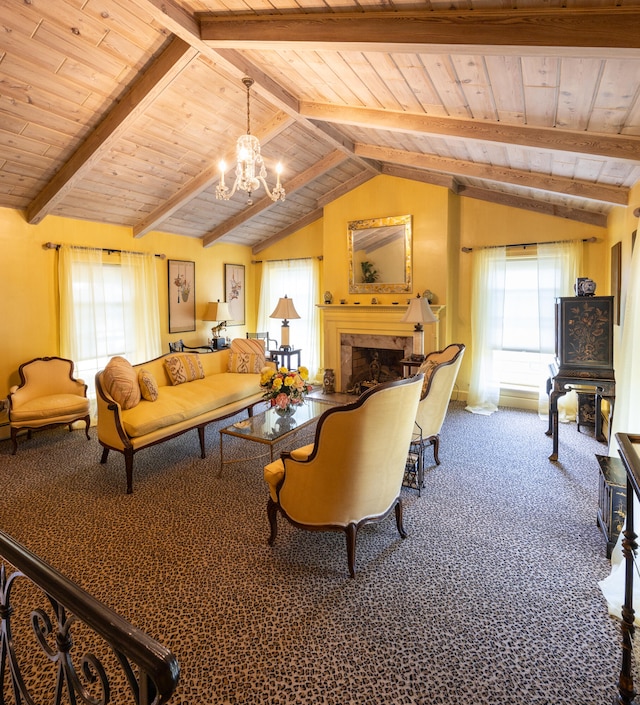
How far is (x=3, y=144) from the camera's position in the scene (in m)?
3.59

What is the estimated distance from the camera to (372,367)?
22.5ft

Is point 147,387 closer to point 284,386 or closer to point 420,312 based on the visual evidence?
Answer: point 284,386

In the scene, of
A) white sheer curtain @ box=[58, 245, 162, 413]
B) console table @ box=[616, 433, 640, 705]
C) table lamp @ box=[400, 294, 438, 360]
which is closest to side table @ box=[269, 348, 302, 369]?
white sheer curtain @ box=[58, 245, 162, 413]

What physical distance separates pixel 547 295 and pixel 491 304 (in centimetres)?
68

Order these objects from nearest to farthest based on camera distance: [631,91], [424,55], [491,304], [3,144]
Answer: [631,91], [424,55], [3,144], [491,304]

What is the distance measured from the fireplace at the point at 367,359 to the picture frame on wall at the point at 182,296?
2.56 m

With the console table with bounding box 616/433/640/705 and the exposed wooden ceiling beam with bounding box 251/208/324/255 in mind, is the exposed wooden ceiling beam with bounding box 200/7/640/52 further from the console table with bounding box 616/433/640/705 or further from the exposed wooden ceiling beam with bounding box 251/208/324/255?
the exposed wooden ceiling beam with bounding box 251/208/324/255

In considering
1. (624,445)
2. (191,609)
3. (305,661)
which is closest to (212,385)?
(191,609)

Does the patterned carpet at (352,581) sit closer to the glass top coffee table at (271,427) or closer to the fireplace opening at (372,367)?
the glass top coffee table at (271,427)

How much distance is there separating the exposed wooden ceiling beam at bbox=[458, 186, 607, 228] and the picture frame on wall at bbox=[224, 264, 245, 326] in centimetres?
409

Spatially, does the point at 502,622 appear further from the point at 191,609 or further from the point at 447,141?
the point at 447,141

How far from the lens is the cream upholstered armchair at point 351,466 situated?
7.04 feet

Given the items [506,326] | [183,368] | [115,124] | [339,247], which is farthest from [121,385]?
[506,326]

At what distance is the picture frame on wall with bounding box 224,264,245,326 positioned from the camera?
24.4 feet
